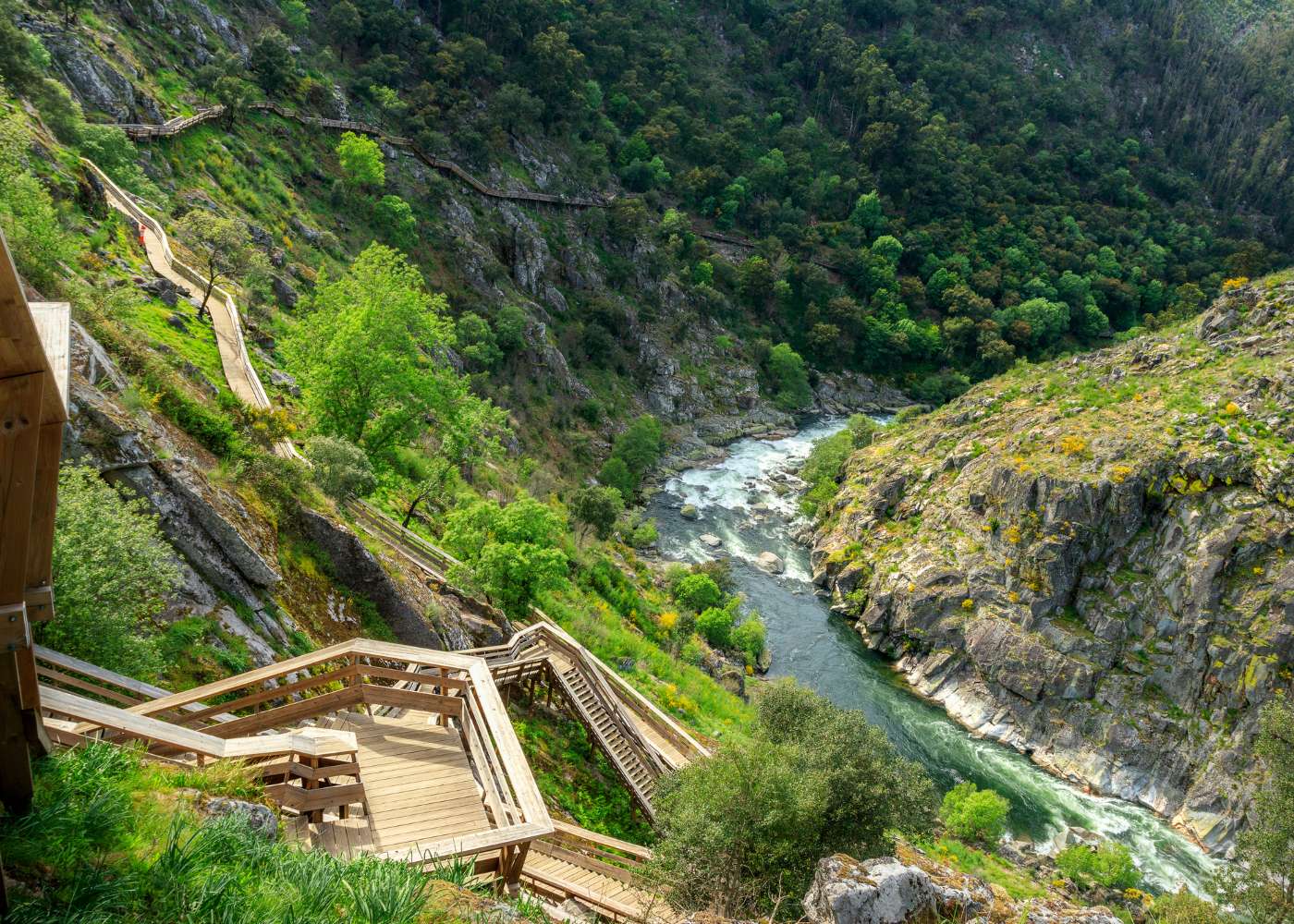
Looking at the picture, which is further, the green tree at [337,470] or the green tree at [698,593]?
the green tree at [698,593]

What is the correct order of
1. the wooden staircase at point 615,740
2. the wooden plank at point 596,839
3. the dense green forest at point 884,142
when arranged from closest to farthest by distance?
1. the wooden plank at point 596,839
2. the wooden staircase at point 615,740
3. the dense green forest at point 884,142

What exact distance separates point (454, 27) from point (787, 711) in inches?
3197

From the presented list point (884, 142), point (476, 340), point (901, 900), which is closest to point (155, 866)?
point (901, 900)

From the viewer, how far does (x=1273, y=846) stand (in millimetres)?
22250

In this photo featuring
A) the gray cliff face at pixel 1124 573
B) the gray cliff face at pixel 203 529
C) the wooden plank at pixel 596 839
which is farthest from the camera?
the gray cliff face at pixel 1124 573

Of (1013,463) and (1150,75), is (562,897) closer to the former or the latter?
(1013,463)

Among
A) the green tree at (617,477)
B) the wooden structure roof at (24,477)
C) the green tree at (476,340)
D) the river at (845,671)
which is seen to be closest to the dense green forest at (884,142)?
the green tree at (476,340)

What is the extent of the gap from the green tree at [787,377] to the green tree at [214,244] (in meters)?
54.4

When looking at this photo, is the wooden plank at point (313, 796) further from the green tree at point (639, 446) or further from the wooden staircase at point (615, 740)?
the green tree at point (639, 446)

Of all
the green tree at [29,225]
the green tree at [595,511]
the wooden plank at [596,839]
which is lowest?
the green tree at [595,511]

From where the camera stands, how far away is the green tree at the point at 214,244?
3141cm

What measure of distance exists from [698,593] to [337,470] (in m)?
24.1

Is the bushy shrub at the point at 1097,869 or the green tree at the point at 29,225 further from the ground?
the green tree at the point at 29,225

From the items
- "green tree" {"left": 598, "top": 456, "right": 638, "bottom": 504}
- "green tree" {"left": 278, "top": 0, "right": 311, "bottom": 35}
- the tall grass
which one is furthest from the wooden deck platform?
"green tree" {"left": 278, "top": 0, "right": 311, "bottom": 35}
